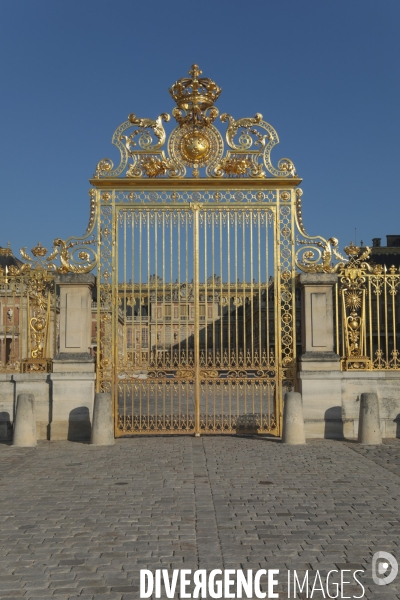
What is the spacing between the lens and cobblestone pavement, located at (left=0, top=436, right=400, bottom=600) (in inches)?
206

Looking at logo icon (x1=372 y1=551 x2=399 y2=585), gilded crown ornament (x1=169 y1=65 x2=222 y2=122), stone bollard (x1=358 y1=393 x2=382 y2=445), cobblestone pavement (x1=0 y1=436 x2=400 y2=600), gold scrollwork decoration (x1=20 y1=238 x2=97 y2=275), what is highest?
gilded crown ornament (x1=169 y1=65 x2=222 y2=122)

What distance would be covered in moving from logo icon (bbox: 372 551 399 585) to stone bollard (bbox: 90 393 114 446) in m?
6.72

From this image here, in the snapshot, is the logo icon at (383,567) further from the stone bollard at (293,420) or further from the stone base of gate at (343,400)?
the stone base of gate at (343,400)

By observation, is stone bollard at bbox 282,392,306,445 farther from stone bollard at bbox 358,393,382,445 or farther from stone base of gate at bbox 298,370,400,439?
stone bollard at bbox 358,393,382,445

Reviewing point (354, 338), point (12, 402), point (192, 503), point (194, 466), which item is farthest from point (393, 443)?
point (12, 402)

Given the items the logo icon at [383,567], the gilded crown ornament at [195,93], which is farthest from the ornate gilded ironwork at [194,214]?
the logo icon at [383,567]

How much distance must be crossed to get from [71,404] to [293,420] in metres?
3.83

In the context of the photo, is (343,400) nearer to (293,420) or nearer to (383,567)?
(293,420)

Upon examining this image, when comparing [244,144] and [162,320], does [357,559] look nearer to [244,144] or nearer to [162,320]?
[162,320]

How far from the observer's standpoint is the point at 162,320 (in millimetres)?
12547

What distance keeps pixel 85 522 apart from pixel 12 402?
20.7ft

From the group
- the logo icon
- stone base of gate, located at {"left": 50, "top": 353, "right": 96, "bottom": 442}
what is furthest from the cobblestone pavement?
stone base of gate, located at {"left": 50, "top": 353, "right": 96, "bottom": 442}

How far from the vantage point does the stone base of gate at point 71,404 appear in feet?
40.4

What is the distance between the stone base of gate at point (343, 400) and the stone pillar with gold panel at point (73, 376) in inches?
148
